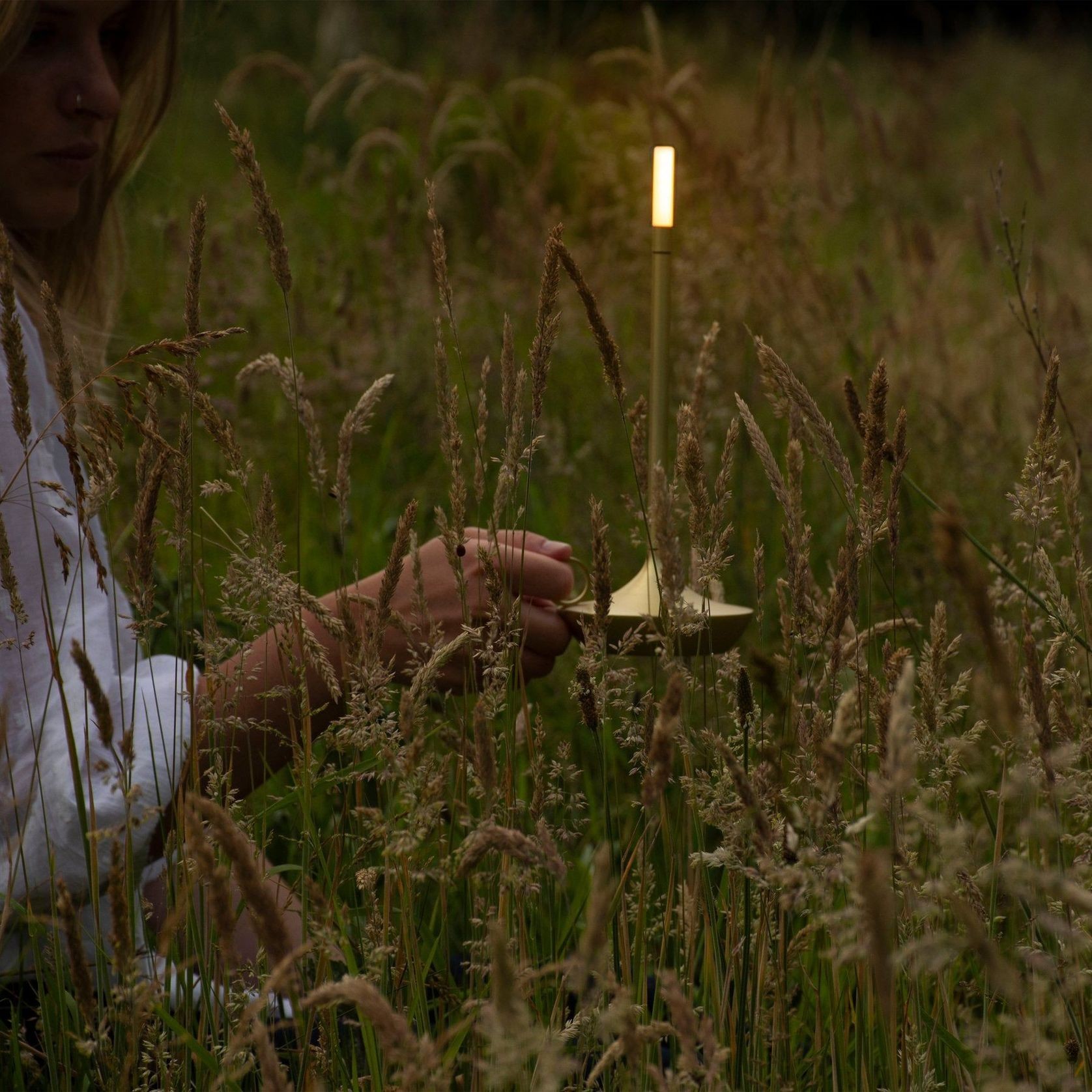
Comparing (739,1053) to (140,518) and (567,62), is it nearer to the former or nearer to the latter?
(140,518)

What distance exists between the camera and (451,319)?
937 mm

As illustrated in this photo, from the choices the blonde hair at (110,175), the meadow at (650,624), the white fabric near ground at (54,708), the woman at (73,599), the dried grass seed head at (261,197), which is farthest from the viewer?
the blonde hair at (110,175)

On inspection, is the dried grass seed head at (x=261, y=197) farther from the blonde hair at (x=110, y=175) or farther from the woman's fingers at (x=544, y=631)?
the blonde hair at (x=110, y=175)

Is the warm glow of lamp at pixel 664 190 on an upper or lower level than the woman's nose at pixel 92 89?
lower

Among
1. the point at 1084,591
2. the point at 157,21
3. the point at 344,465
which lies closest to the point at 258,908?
the point at 344,465

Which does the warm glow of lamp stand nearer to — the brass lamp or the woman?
the brass lamp

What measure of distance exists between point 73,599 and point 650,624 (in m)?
0.74

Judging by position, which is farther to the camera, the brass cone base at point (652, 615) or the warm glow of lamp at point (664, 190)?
the warm glow of lamp at point (664, 190)

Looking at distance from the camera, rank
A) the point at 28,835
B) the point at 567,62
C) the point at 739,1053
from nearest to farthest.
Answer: the point at 739,1053 → the point at 28,835 → the point at 567,62

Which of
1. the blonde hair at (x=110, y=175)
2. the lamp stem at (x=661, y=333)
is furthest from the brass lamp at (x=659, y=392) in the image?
the blonde hair at (x=110, y=175)

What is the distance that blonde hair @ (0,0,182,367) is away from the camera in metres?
1.73

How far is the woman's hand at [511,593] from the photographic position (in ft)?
3.59

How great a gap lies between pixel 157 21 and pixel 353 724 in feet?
4.04

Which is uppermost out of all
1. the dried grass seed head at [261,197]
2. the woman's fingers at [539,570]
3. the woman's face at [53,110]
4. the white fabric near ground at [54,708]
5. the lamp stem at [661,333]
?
the woman's face at [53,110]
